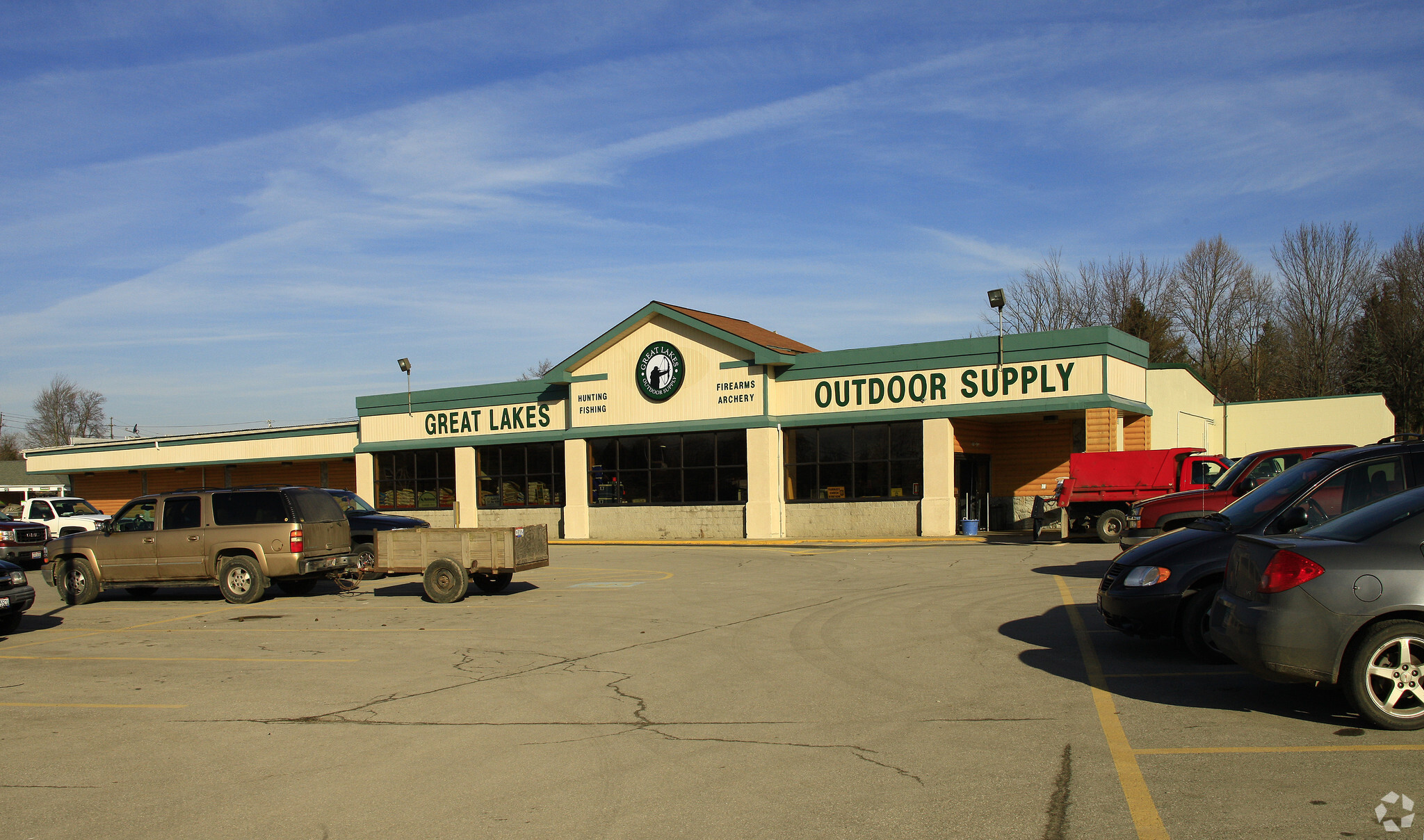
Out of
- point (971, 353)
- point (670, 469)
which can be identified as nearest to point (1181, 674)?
point (971, 353)

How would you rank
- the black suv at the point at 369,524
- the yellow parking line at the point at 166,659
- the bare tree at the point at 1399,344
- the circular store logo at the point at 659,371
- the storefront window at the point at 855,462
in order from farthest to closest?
the bare tree at the point at 1399,344 < the circular store logo at the point at 659,371 < the storefront window at the point at 855,462 < the black suv at the point at 369,524 < the yellow parking line at the point at 166,659

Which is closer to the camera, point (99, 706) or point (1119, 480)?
point (99, 706)

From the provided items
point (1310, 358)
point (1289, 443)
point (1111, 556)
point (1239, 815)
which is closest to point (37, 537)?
point (1111, 556)

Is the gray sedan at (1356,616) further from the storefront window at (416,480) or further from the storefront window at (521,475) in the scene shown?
the storefront window at (416,480)

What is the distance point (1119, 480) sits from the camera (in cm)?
2264

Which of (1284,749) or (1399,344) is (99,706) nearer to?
(1284,749)

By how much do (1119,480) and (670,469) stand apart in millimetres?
13999

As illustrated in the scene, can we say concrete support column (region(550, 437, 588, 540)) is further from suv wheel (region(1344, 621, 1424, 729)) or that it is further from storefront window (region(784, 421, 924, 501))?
suv wheel (region(1344, 621, 1424, 729))

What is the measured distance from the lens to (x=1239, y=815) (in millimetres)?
5098

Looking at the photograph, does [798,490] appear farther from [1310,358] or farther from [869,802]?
[1310,358]

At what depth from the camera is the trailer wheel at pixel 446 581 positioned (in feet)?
52.3

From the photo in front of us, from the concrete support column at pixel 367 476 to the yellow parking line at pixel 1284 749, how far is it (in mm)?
36171

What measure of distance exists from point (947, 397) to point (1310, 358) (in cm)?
4161

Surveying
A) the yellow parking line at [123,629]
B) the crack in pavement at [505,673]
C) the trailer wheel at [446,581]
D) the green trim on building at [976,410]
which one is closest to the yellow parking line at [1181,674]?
the crack in pavement at [505,673]
